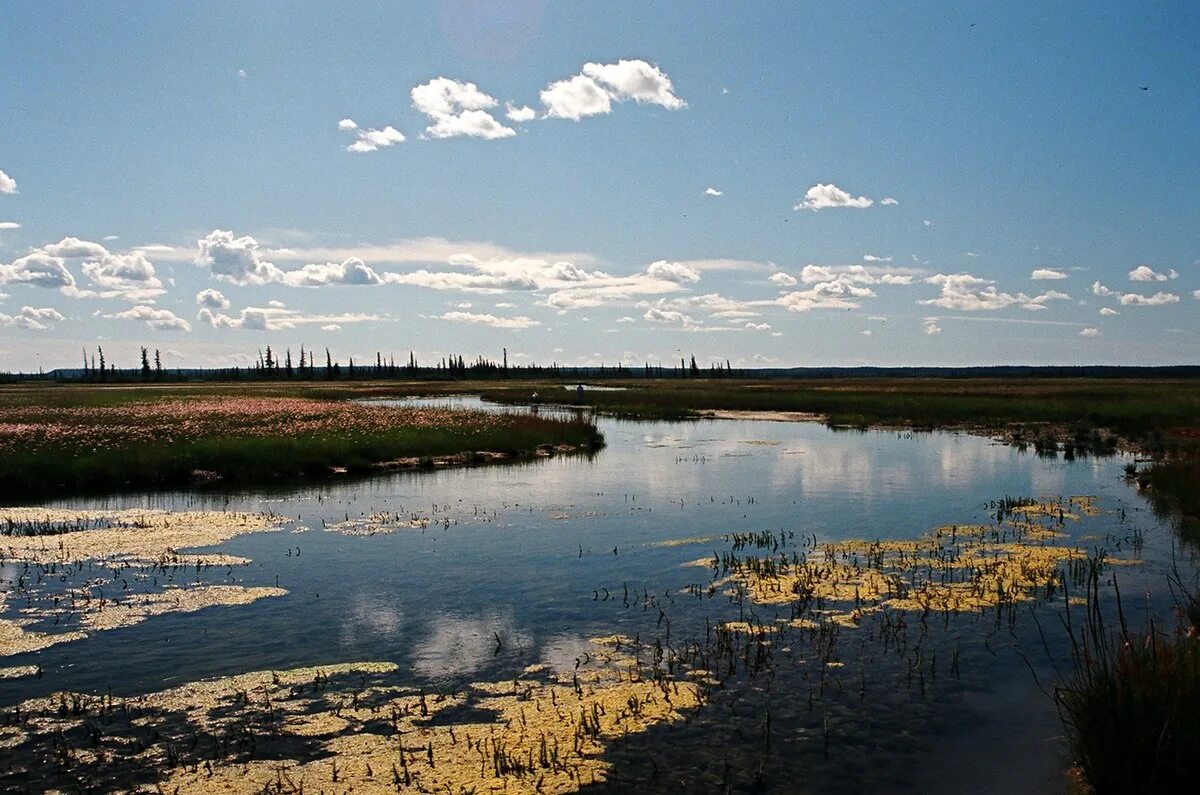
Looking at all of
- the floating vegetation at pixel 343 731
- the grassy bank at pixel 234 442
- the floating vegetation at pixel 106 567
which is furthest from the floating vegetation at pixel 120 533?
the floating vegetation at pixel 343 731

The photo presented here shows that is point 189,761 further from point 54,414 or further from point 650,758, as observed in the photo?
point 54,414

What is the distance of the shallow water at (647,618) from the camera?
361 inches

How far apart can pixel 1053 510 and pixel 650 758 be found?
18.7 m

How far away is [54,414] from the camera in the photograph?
45281 millimetres

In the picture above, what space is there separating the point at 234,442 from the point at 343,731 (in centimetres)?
2673

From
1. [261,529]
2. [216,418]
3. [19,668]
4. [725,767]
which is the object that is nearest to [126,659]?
[19,668]

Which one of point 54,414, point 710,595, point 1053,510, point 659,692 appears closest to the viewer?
point 659,692

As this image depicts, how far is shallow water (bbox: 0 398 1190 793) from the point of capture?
361 inches

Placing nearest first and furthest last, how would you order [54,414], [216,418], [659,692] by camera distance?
1. [659,692]
2. [216,418]
3. [54,414]

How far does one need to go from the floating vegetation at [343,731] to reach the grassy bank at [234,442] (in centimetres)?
2128

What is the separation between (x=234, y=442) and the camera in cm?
3378

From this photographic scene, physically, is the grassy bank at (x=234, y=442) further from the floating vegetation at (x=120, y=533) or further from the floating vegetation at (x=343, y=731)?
the floating vegetation at (x=343, y=731)

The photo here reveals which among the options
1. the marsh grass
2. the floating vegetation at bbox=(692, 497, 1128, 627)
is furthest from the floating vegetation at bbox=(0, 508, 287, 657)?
the marsh grass

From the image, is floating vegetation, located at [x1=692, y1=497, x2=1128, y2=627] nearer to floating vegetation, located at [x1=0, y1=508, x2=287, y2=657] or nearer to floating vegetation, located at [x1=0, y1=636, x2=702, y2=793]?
floating vegetation, located at [x1=0, y1=636, x2=702, y2=793]
